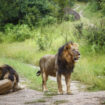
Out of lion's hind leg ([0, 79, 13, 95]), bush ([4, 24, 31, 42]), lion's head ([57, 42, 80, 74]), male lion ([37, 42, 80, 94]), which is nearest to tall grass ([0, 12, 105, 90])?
bush ([4, 24, 31, 42])

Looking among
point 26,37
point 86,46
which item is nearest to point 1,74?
point 86,46

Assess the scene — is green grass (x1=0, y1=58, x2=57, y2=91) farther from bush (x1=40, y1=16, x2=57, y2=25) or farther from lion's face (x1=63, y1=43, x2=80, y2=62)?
bush (x1=40, y1=16, x2=57, y2=25)

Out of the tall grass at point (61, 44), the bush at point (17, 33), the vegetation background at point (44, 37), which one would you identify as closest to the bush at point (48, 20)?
the vegetation background at point (44, 37)

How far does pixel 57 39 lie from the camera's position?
19.0m

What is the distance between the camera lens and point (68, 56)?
6770 millimetres

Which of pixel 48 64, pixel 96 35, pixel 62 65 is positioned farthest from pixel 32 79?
pixel 96 35

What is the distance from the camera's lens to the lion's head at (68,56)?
21.8ft

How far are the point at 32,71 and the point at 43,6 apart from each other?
56.9 ft

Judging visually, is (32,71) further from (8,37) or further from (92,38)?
(8,37)

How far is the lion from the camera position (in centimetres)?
701

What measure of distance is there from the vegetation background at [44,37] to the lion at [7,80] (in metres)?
1.96

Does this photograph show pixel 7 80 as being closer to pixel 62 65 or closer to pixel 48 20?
pixel 62 65

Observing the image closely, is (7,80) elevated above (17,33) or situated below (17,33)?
below

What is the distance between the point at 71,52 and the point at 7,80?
1711 millimetres
